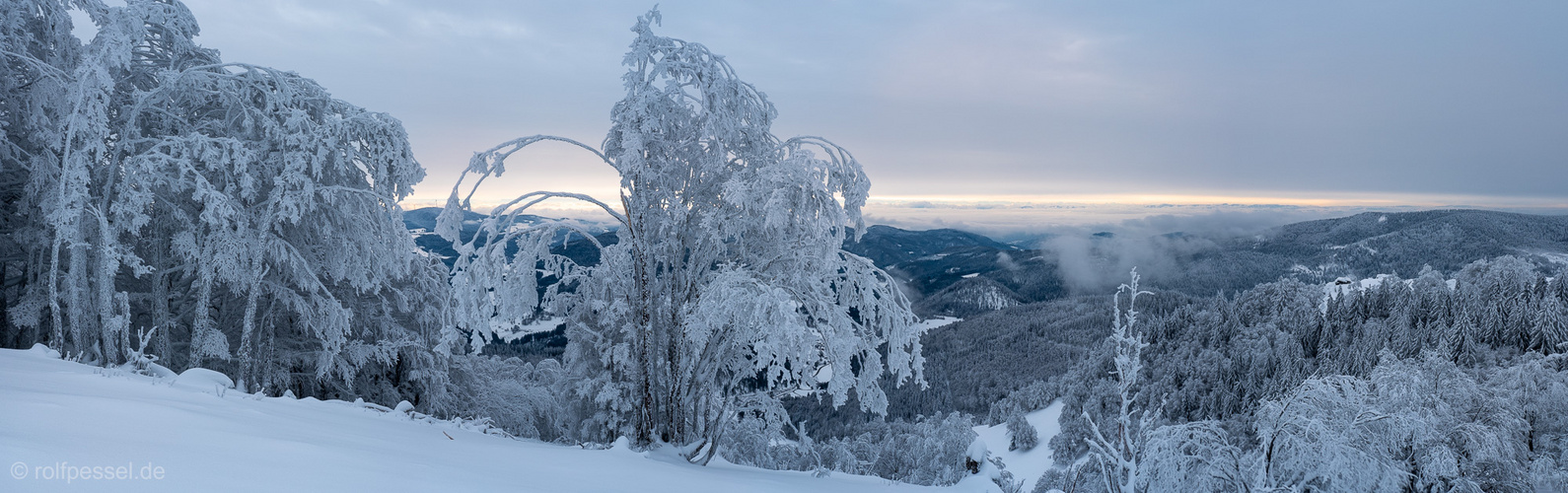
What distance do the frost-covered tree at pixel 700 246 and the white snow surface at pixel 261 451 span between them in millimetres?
1082

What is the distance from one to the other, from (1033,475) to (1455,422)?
2888cm

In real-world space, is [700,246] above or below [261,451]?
above

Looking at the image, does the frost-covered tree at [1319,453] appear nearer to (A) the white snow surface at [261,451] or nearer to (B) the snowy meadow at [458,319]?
(B) the snowy meadow at [458,319]

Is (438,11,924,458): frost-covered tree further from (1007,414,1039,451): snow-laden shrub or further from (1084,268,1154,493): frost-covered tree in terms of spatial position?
(1007,414,1039,451): snow-laden shrub

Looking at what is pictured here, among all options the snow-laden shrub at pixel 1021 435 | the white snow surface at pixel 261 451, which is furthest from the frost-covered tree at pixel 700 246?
the snow-laden shrub at pixel 1021 435

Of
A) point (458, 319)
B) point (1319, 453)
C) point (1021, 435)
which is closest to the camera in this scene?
point (458, 319)

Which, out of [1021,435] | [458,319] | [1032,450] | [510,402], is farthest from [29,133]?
[1032,450]

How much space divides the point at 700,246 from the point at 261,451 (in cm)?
450

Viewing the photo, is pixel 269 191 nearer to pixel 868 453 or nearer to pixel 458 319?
pixel 458 319

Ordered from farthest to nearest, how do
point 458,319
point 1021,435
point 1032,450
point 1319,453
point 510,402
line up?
1. point 1021,435
2. point 1032,450
3. point 510,402
4. point 1319,453
5. point 458,319

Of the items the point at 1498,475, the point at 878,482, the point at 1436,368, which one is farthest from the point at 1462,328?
the point at 878,482

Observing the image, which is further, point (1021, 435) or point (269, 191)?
point (1021, 435)

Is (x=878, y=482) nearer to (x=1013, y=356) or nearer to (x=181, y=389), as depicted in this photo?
(x=181, y=389)

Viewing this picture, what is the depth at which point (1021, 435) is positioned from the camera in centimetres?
4662
